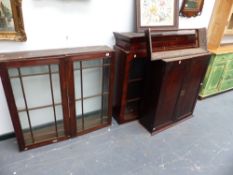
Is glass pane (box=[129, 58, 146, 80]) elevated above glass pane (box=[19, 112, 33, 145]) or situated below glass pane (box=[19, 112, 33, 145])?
above

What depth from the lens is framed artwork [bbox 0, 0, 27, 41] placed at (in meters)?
1.41

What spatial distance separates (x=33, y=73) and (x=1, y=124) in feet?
2.34

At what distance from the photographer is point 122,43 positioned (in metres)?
1.93

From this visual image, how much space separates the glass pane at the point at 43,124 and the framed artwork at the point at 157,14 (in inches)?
55.0

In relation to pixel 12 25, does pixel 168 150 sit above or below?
below

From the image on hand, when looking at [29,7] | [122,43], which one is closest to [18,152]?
[29,7]

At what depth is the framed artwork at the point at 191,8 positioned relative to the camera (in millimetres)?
2348

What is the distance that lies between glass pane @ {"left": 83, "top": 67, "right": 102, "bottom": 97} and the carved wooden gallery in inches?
0.4

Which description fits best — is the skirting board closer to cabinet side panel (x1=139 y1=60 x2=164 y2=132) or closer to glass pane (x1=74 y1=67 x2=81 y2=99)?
glass pane (x1=74 y1=67 x2=81 y2=99)

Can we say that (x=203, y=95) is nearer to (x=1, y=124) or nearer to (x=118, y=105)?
(x=118, y=105)

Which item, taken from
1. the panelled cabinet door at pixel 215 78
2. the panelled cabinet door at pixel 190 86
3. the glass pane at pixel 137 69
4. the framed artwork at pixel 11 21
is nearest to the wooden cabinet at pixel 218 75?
the panelled cabinet door at pixel 215 78

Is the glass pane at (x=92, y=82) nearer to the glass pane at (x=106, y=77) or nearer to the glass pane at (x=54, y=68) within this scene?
the glass pane at (x=106, y=77)

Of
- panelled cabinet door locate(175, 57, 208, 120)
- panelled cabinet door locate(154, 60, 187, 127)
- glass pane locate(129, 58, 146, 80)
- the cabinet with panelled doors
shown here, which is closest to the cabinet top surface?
the cabinet with panelled doors

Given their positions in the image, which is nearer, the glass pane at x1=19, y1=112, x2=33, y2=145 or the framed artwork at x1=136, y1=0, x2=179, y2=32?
the glass pane at x1=19, y1=112, x2=33, y2=145
